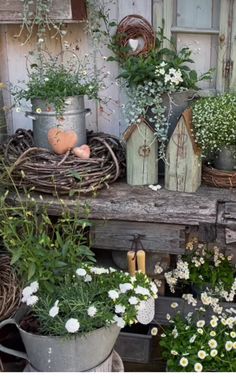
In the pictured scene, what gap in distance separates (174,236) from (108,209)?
27cm

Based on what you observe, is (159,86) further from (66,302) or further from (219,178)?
(66,302)

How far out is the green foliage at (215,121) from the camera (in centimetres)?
201

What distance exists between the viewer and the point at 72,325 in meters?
1.66

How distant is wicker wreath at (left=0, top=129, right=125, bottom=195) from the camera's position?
204cm

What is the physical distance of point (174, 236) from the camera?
6.58ft

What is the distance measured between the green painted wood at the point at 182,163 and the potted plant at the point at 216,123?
0.05 m

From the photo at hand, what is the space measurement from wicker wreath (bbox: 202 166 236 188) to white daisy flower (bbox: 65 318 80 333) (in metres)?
0.86

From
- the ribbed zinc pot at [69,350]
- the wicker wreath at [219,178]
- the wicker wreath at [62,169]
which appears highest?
the wicker wreath at [62,169]

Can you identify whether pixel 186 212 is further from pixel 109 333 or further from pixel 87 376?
pixel 87 376

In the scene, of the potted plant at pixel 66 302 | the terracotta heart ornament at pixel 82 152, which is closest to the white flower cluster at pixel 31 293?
the potted plant at pixel 66 302

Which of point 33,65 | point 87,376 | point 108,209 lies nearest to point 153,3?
point 33,65

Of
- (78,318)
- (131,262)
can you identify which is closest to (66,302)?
(78,318)

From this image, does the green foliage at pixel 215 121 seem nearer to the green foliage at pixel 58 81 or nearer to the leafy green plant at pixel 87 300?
the green foliage at pixel 58 81

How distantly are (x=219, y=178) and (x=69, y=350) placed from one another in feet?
3.00
